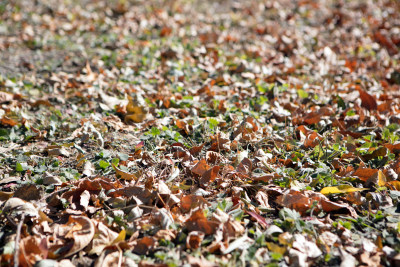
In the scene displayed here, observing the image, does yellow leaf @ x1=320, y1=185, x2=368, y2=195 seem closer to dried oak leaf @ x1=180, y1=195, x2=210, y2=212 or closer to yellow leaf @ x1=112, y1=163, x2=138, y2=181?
dried oak leaf @ x1=180, y1=195, x2=210, y2=212

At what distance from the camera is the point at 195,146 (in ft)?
9.19

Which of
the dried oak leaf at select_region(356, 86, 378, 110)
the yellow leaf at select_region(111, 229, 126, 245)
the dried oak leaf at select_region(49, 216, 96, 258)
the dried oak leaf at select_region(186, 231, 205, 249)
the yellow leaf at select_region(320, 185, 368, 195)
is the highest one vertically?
the dried oak leaf at select_region(356, 86, 378, 110)

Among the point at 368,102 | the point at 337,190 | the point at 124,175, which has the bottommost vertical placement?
the point at 124,175

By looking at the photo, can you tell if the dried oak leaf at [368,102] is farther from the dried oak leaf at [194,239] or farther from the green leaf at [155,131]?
the dried oak leaf at [194,239]

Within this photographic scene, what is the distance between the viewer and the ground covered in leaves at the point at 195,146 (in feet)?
6.30

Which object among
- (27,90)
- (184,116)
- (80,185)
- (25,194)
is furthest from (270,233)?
(27,90)

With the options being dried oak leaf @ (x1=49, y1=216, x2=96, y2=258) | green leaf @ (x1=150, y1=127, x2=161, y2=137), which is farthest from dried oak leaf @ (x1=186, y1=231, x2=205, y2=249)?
green leaf @ (x1=150, y1=127, x2=161, y2=137)

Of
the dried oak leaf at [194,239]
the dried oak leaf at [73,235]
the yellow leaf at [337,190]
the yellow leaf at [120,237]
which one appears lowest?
the dried oak leaf at [73,235]

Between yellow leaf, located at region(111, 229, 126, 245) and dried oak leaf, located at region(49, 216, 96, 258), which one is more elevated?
yellow leaf, located at region(111, 229, 126, 245)

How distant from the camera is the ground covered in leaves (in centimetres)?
192

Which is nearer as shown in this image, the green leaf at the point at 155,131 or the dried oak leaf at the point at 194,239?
the dried oak leaf at the point at 194,239

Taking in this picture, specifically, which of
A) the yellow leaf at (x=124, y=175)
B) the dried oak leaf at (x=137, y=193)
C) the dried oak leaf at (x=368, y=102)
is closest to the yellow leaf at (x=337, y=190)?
the dried oak leaf at (x=137, y=193)

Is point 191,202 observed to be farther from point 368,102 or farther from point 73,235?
point 368,102

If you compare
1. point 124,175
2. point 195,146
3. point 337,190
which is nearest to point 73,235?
point 124,175
